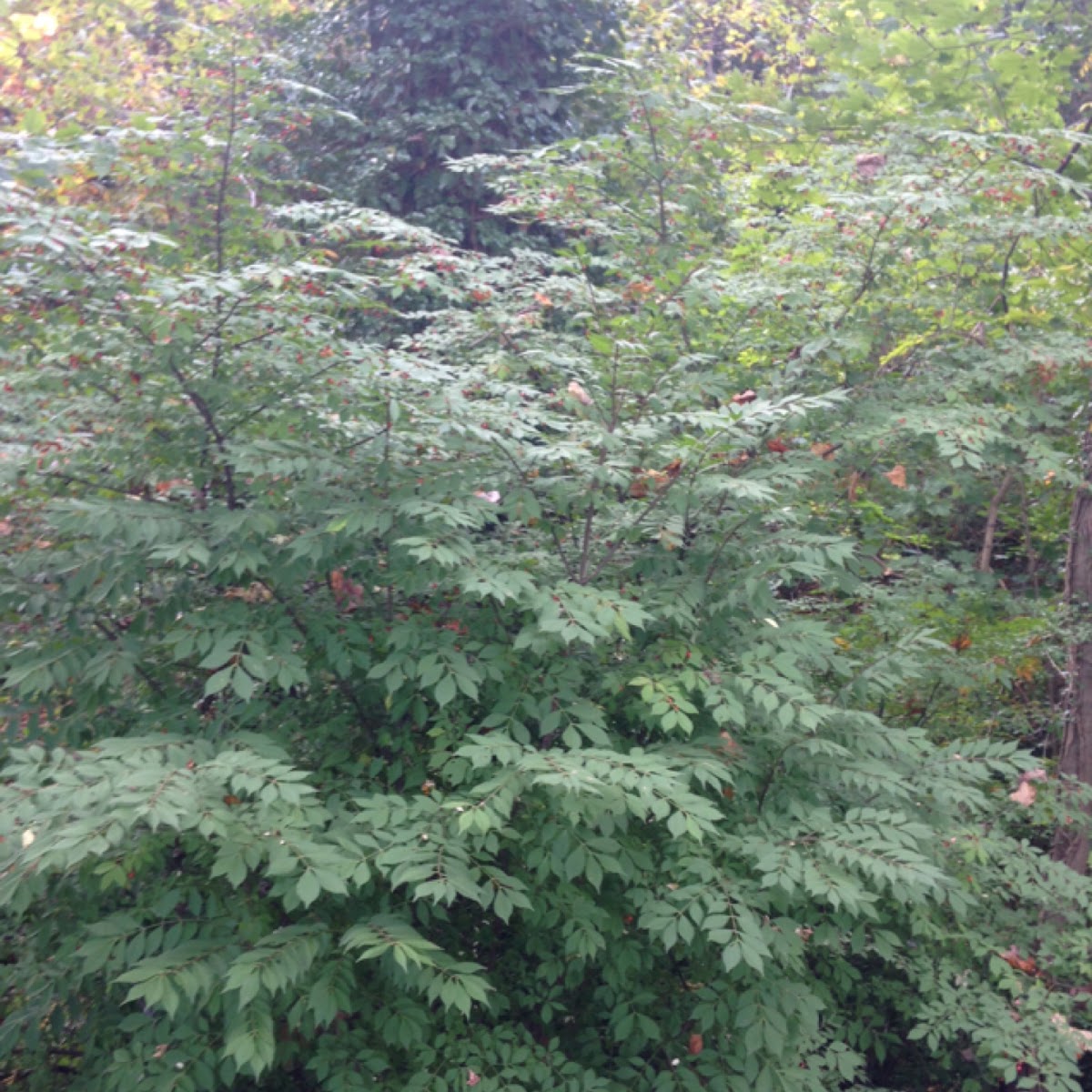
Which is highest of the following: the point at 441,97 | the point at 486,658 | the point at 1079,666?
the point at 441,97

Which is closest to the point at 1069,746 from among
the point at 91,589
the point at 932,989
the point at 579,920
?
the point at 932,989

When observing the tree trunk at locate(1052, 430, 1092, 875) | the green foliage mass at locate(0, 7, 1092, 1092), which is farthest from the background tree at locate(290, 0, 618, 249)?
the tree trunk at locate(1052, 430, 1092, 875)

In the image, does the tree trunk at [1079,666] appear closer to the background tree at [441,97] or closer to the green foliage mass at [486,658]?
the green foliage mass at [486,658]

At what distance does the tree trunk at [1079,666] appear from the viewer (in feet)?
14.4

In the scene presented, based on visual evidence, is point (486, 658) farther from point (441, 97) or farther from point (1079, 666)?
point (441, 97)

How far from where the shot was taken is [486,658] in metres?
3.10

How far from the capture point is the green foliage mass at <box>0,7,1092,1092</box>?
8.89 ft

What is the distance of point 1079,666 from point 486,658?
289 cm

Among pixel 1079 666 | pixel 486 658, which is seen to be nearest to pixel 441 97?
pixel 1079 666

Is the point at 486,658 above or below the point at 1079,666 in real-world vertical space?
above

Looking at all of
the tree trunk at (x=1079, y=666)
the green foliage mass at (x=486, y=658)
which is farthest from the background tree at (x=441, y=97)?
the tree trunk at (x=1079, y=666)

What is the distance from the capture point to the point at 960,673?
424 centimetres

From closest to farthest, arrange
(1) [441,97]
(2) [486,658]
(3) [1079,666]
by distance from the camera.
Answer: (2) [486,658], (3) [1079,666], (1) [441,97]

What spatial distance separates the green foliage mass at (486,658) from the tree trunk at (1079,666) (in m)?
0.35
